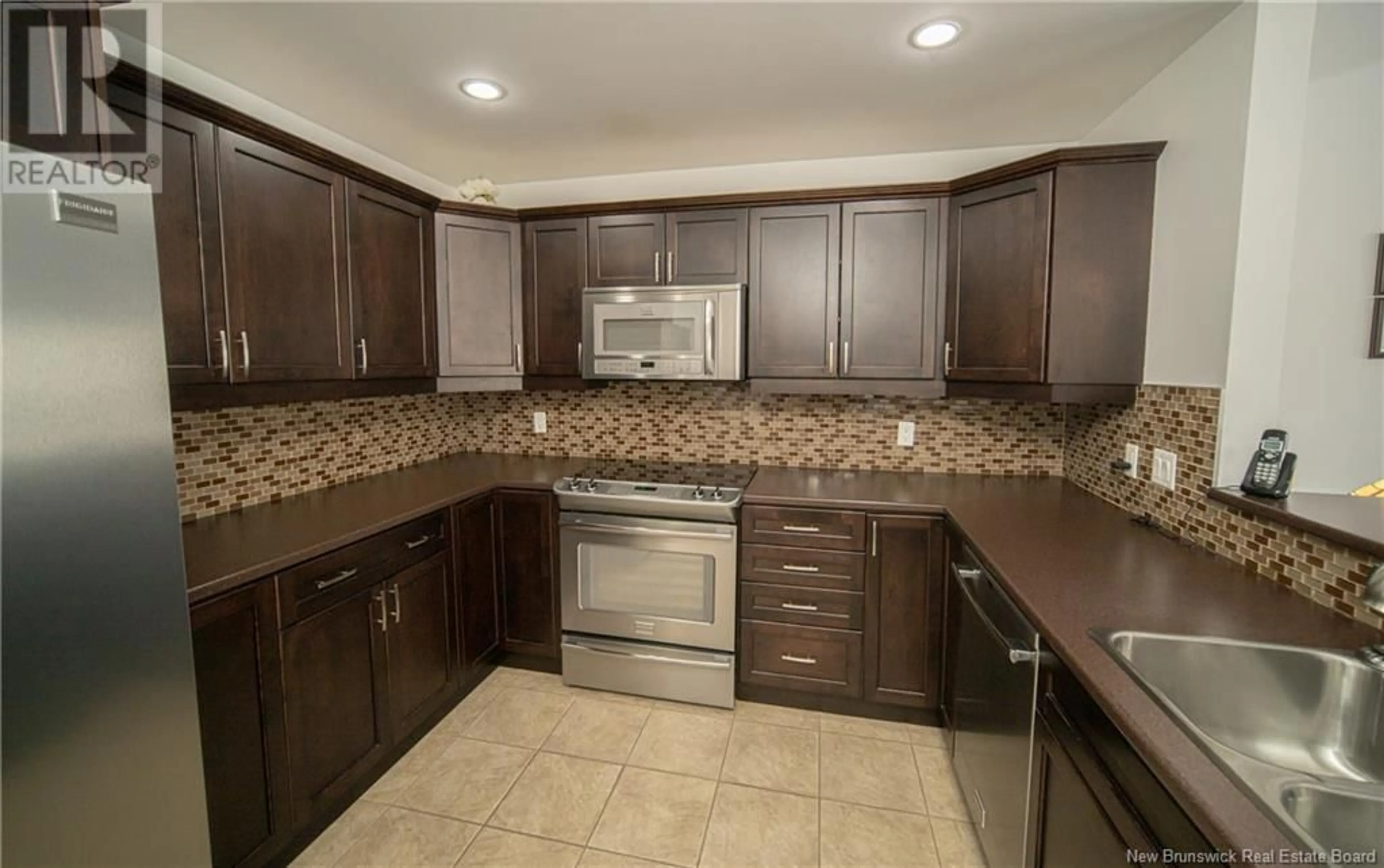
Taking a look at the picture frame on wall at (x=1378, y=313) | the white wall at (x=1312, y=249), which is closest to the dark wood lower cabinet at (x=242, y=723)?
the white wall at (x=1312, y=249)

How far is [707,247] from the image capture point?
8.30ft

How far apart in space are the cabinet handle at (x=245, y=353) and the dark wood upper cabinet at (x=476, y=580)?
0.88 m

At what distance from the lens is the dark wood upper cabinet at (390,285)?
6.93 ft

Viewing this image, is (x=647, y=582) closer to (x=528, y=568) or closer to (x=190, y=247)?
(x=528, y=568)

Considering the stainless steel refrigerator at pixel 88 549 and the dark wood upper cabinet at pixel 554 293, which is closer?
the stainless steel refrigerator at pixel 88 549

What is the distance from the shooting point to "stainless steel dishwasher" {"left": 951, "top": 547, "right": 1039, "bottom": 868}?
1305 mm

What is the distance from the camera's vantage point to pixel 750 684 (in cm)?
241

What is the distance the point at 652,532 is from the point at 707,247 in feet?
4.29

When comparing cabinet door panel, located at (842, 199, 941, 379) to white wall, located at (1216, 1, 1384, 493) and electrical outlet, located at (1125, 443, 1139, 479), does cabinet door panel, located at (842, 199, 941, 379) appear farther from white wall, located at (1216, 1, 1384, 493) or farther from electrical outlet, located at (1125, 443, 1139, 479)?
white wall, located at (1216, 1, 1384, 493)

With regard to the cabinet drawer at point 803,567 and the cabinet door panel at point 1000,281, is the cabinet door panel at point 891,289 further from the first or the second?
the cabinet drawer at point 803,567

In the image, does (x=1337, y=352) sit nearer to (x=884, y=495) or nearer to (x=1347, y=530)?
(x=1347, y=530)

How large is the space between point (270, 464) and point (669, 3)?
84.0 inches

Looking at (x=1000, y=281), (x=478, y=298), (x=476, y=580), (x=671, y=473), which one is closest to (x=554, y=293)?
(x=478, y=298)

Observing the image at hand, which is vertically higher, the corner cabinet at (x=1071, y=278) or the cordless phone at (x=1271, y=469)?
the corner cabinet at (x=1071, y=278)
